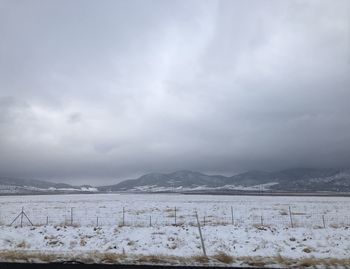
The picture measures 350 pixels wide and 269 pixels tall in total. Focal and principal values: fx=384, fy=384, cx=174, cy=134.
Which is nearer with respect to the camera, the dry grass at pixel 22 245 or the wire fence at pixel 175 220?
the dry grass at pixel 22 245

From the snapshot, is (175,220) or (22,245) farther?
(175,220)

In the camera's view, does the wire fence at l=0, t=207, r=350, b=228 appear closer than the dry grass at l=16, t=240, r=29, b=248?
No

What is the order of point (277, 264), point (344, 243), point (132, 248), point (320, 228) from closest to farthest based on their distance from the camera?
point (277, 264), point (132, 248), point (344, 243), point (320, 228)

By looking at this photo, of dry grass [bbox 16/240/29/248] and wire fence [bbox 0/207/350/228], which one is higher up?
wire fence [bbox 0/207/350/228]

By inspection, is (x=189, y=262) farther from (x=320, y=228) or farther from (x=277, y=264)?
(x=320, y=228)

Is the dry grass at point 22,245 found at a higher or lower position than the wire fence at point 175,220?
lower

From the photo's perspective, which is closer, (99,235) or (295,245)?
(295,245)

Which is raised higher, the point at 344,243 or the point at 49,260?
the point at 49,260

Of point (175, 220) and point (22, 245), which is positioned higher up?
point (175, 220)

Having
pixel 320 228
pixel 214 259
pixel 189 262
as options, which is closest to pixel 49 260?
pixel 189 262

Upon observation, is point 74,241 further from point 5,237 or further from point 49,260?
point 49,260

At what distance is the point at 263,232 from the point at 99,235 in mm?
12332

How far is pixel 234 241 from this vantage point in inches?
1037

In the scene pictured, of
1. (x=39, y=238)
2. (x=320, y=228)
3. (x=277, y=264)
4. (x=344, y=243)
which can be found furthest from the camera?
(x=320, y=228)
